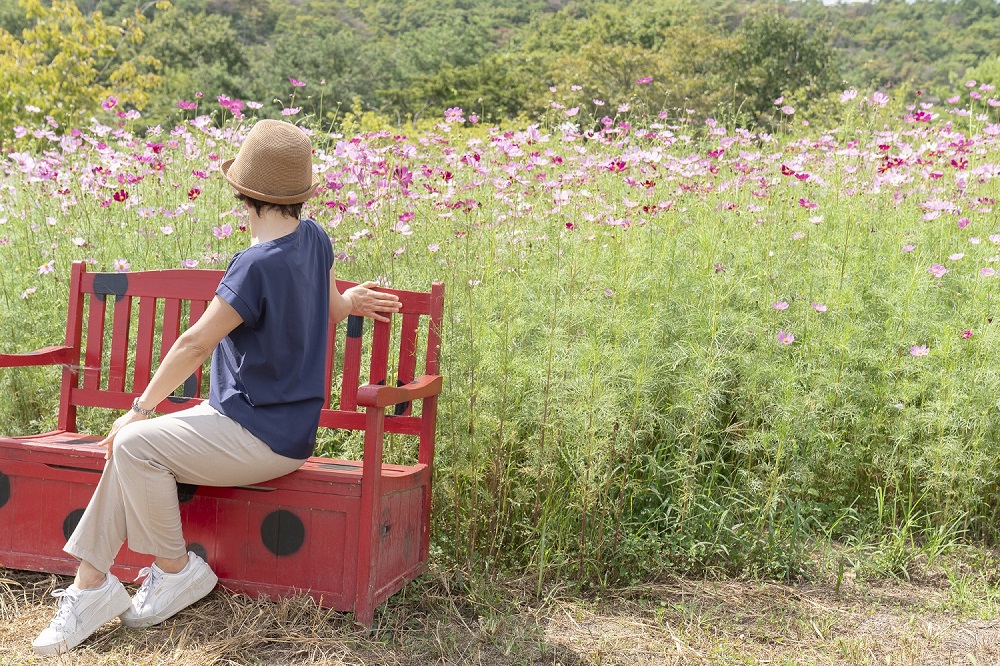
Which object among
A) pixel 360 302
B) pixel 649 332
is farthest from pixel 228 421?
pixel 649 332

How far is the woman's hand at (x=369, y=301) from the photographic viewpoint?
9.25 ft

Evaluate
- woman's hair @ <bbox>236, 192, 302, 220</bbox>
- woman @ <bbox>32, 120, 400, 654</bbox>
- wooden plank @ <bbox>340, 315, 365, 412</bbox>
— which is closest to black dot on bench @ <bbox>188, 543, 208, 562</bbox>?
woman @ <bbox>32, 120, 400, 654</bbox>

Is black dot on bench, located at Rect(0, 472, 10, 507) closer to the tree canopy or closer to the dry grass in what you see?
the dry grass

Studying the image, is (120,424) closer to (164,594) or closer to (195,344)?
(195,344)

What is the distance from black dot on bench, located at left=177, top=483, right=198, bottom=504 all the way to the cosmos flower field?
72 cm

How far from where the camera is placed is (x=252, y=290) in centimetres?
234

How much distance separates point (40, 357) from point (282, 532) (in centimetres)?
108

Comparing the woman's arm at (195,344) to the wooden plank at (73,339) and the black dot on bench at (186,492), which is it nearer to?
the black dot on bench at (186,492)

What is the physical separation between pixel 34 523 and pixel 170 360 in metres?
0.84

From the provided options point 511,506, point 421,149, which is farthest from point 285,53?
point 511,506

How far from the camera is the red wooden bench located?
2.53m

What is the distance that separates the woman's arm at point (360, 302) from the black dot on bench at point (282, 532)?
0.58m

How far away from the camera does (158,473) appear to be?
243 centimetres

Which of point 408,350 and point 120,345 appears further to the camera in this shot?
point 120,345
